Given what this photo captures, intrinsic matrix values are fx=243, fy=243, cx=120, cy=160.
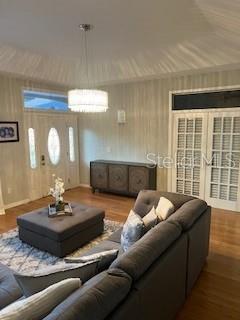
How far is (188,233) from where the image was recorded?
2.31 metres

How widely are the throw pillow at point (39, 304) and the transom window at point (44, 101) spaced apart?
486 centimetres

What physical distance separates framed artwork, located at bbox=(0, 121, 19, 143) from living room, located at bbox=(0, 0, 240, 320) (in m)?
0.02

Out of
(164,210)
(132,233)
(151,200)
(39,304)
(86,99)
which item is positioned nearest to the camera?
(39,304)

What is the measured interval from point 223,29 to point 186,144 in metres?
2.47

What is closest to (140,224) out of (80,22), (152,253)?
(152,253)

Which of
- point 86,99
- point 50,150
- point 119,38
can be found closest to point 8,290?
point 86,99

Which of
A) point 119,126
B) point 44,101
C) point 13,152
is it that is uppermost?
point 44,101

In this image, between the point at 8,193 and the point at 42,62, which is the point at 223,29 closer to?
the point at 42,62

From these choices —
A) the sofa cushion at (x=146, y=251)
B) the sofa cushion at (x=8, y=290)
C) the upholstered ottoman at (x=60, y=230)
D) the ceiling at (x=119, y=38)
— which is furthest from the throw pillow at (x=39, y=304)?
the ceiling at (x=119, y=38)

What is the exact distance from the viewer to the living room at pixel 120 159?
5.52 feet

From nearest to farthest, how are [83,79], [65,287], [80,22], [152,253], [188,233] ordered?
[65,287], [152,253], [188,233], [80,22], [83,79]

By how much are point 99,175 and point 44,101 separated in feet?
7.52

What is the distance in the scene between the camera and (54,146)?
628 centimetres

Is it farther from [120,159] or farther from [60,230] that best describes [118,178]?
Result: [60,230]
